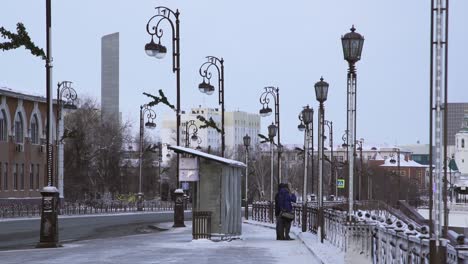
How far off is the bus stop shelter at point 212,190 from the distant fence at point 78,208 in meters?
35.4

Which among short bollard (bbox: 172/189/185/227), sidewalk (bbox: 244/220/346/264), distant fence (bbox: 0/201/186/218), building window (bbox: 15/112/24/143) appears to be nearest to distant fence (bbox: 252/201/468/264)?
sidewalk (bbox: 244/220/346/264)

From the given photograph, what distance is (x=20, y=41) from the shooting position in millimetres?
26594

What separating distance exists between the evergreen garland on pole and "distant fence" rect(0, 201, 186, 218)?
37.2 metres

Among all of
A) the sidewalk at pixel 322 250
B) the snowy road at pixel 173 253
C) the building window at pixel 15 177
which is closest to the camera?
the snowy road at pixel 173 253

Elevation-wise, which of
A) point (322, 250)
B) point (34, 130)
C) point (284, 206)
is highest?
point (34, 130)

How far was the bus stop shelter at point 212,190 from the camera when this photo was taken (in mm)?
29453

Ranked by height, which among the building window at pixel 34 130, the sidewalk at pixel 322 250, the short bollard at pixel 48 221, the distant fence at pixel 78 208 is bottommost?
the distant fence at pixel 78 208

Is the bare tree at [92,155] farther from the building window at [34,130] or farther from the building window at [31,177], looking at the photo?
the building window at [31,177]

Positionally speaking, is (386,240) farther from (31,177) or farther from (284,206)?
(31,177)

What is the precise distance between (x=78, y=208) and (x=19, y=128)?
7.89 m

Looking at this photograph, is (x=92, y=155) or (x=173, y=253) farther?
(x=92, y=155)

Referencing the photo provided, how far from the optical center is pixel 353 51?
73.6 ft

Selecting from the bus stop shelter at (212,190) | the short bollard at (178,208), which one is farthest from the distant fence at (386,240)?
the short bollard at (178,208)

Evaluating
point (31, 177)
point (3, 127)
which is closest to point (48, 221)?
point (3, 127)
